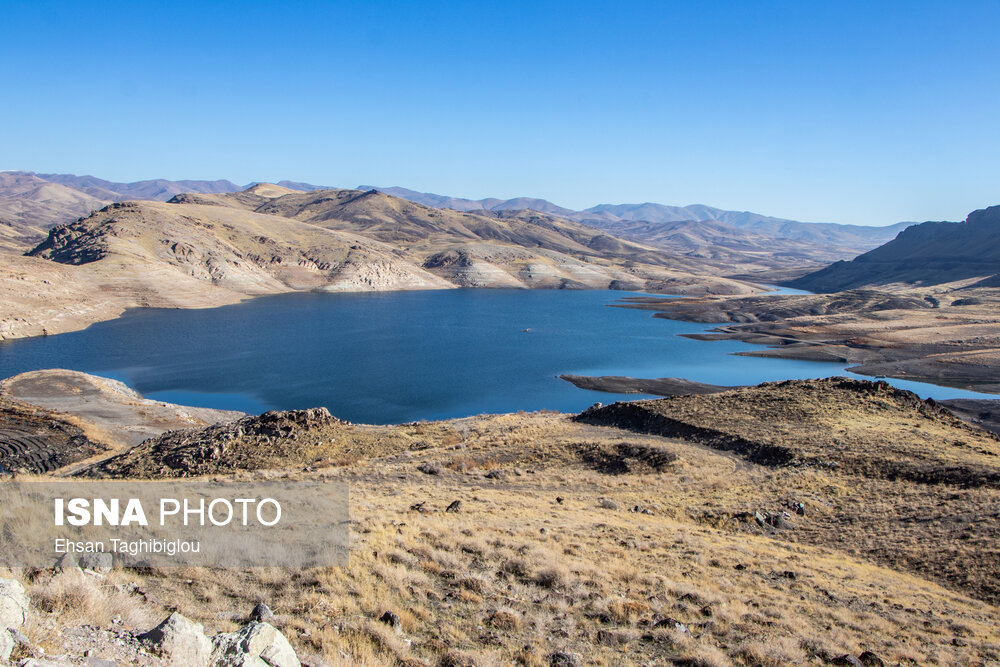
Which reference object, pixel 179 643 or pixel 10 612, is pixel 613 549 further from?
pixel 10 612

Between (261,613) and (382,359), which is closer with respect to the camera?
(261,613)

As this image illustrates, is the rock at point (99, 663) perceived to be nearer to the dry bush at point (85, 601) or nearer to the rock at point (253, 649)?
the rock at point (253, 649)

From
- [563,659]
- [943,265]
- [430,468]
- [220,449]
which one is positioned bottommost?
[430,468]

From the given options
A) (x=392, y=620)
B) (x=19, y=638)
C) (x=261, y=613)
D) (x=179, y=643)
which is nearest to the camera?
(x=19, y=638)

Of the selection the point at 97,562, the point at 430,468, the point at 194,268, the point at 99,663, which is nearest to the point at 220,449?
the point at 430,468

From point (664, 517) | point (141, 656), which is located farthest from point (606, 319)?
point (141, 656)

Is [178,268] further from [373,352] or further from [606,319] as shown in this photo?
[606,319]

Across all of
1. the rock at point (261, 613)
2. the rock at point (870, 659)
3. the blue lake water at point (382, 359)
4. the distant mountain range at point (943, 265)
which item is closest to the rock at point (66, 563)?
the rock at point (261, 613)
